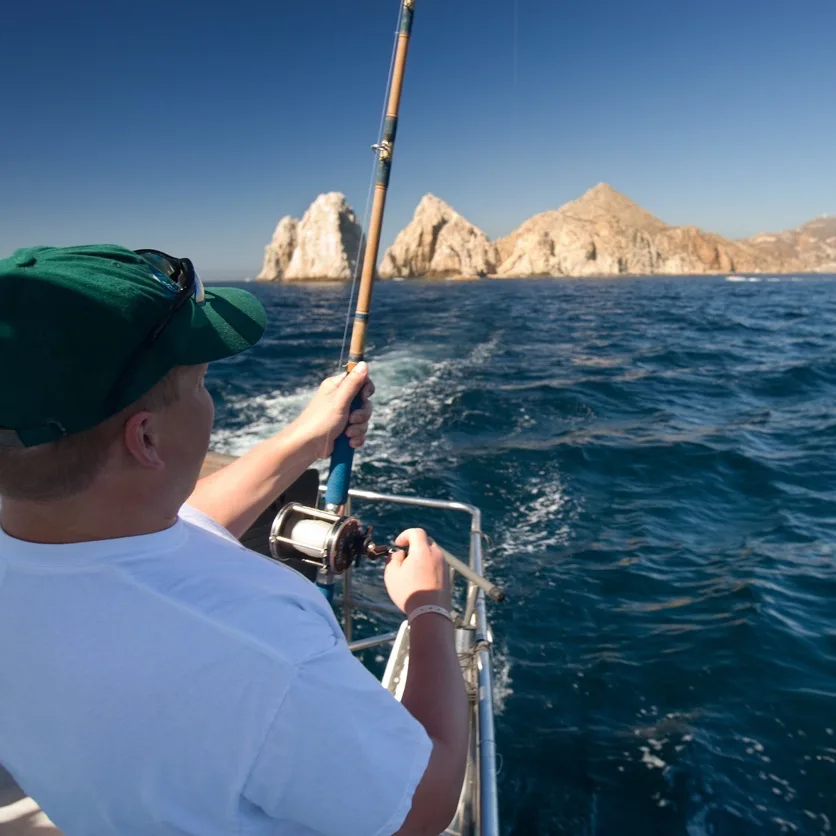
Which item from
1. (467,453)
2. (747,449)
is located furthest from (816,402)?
(467,453)

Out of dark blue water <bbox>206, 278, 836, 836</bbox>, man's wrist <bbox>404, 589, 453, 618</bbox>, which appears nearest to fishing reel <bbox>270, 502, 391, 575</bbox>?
man's wrist <bbox>404, 589, 453, 618</bbox>

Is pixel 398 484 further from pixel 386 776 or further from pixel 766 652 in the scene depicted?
pixel 386 776

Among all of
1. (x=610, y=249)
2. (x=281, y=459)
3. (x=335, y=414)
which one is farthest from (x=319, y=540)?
(x=610, y=249)

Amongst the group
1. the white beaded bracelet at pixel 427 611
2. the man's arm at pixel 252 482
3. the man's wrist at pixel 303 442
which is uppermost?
the man's wrist at pixel 303 442

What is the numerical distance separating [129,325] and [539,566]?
490 centimetres

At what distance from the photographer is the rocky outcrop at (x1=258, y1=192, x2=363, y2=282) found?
342 ft

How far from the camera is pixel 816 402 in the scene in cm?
1073

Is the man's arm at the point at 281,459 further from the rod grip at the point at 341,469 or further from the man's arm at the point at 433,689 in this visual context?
the man's arm at the point at 433,689

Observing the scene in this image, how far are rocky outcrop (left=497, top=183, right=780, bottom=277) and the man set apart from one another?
12732 cm

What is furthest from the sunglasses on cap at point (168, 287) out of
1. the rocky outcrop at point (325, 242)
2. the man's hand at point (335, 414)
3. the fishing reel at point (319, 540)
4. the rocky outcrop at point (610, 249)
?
the rocky outcrop at point (610, 249)

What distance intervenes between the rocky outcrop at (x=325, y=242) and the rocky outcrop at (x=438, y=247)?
14.1 m

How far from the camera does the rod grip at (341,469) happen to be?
6.72 ft

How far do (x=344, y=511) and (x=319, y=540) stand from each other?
468mm

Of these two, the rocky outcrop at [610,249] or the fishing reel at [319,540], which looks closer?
the fishing reel at [319,540]
